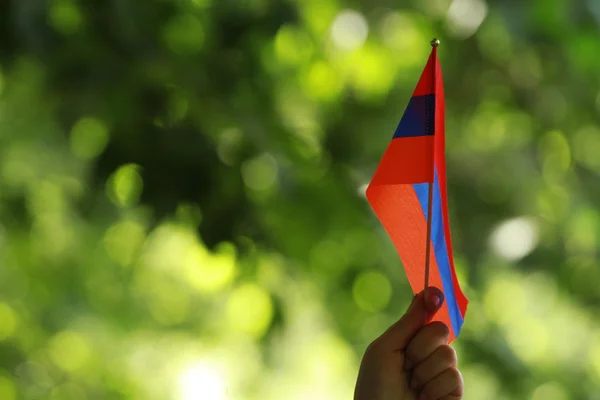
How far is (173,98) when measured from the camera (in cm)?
125

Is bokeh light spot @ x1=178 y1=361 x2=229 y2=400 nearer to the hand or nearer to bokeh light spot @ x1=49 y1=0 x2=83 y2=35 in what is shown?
bokeh light spot @ x1=49 y1=0 x2=83 y2=35

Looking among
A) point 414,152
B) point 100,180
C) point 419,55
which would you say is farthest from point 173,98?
point 414,152

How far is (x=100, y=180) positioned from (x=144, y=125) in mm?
113

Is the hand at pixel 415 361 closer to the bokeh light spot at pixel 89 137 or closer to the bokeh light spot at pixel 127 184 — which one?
the bokeh light spot at pixel 127 184

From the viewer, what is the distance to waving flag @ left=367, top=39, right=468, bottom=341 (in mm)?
632

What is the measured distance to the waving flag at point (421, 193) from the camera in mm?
632

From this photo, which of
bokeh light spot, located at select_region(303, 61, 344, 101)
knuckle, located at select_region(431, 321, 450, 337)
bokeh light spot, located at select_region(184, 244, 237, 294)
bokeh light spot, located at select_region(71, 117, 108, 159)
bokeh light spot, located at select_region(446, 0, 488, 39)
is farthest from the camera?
bokeh light spot, located at select_region(184, 244, 237, 294)

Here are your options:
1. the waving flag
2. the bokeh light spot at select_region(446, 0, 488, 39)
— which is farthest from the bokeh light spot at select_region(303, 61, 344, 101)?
the waving flag

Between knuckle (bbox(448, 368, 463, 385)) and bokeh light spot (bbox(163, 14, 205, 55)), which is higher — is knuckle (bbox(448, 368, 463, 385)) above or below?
below

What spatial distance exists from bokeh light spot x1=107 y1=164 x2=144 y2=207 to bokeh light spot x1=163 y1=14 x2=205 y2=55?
25 cm

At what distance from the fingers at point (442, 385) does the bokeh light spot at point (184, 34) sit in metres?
0.87

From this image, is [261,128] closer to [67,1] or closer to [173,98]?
[173,98]

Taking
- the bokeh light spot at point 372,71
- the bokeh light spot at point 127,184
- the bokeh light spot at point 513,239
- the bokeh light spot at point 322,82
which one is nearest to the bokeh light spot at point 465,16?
the bokeh light spot at point 372,71

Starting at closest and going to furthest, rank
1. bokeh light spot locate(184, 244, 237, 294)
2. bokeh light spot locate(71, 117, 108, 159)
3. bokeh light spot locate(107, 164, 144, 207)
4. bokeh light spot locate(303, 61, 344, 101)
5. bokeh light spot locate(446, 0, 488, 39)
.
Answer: bokeh light spot locate(107, 164, 144, 207) < bokeh light spot locate(71, 117, 108, 159) < bokeh light spot locate(446, 0, 488, 39) < bokeh light spot locate(303, 61, 344, 101) < bokeh light spot locate(184, 244, 237, 294)
